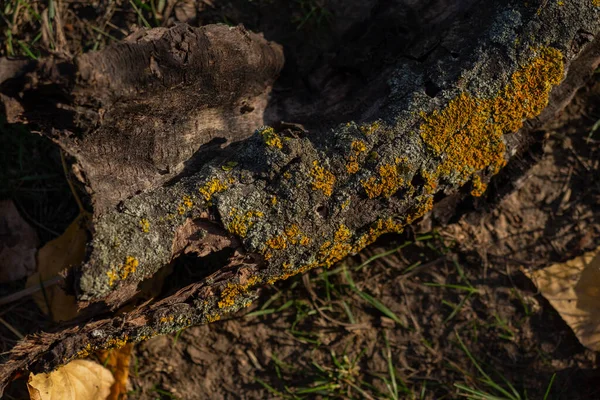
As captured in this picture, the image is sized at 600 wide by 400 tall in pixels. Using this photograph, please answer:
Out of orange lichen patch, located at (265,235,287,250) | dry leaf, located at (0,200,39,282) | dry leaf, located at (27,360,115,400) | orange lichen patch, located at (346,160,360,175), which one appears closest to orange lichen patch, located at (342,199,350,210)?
orange lichen patch, located at (346,160,360,175)

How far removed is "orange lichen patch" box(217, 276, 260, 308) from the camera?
6.23ft

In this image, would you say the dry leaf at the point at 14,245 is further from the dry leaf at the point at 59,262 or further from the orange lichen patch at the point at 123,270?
the orange lichen patch at the point at 123,270

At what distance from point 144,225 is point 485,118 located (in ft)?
4.32

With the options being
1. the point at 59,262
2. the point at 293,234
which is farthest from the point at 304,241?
the point at 59,262

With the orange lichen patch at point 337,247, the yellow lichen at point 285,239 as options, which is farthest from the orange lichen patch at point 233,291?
the orange lichen patch at point 337,247

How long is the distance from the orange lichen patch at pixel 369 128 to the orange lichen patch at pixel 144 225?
0.84 meters

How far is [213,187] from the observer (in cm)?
183

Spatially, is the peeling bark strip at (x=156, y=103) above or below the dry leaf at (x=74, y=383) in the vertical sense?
Result: above

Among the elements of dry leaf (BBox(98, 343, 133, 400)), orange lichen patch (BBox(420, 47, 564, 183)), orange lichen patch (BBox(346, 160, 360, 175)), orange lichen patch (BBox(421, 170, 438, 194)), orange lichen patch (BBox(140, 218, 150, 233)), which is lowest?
dry leaf (BBox(98, 343, 133, 400))

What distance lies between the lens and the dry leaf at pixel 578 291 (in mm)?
2590

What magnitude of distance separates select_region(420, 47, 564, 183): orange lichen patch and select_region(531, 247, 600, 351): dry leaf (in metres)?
0.97

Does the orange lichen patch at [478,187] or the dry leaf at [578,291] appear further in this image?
the dry leaf at [578,291]

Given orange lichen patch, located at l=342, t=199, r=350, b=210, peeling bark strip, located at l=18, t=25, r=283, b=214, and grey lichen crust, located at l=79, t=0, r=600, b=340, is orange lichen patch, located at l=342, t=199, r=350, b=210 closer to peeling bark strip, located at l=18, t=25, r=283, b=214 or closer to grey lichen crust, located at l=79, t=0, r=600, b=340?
grey lichen crust, located at l=79, t=0, r=600, b=340

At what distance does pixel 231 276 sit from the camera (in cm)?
189
